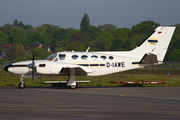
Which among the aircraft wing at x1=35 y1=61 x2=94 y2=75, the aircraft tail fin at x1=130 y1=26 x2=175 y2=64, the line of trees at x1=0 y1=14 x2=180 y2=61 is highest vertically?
the line of trees at x1=0 y1=14 x2=180 y2=61

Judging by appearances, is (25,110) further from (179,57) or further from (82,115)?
(179,57)

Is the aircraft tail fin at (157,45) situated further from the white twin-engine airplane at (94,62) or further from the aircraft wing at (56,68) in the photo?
the aircraft wing at (56,68)

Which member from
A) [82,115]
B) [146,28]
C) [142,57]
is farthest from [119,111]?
[146,28]

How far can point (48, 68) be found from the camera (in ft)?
72.0

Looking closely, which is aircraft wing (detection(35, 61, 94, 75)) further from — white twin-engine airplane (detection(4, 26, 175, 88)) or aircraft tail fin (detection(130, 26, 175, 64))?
aircraft tail fin (detection(130, 26, 175, 64))

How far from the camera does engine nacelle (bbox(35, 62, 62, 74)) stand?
858 inches

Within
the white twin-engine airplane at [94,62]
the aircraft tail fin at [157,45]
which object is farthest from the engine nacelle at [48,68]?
the aircraft tail fin at [157,45]

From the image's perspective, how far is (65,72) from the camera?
73.5ft

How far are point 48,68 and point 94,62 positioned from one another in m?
3.89

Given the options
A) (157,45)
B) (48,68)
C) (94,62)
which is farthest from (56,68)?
Answer: (157,45)

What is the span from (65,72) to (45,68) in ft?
5.28

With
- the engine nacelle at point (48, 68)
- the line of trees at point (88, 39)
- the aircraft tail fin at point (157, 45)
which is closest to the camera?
the engine nacelle at point (48, 68)

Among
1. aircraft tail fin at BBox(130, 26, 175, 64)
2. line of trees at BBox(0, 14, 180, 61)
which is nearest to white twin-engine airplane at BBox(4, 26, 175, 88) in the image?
aircraft tail fin at BBox(130, 26, 175, 64)

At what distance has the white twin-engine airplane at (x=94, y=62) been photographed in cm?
2200
